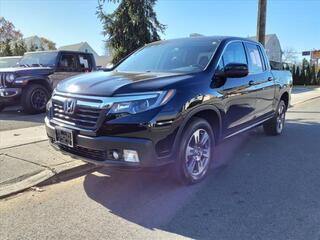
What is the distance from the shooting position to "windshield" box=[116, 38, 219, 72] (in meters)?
5.22

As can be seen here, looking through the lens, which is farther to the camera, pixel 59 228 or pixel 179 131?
pixel 179 131

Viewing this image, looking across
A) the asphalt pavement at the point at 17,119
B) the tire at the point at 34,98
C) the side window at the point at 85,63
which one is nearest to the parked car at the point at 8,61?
the side window at the point at 85,63

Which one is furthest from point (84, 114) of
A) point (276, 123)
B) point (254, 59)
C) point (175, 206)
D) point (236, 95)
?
point (276, 123)

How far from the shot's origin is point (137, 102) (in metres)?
4.05

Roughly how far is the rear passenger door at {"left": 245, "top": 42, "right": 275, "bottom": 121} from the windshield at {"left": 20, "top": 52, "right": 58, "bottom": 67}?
6826 millimetres

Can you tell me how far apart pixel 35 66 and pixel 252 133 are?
6882 millimetres

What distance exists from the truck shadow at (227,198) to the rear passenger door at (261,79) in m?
0.93

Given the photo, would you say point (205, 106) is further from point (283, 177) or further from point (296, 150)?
point (296, 150)

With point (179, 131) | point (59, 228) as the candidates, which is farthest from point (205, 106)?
point (59, 228)

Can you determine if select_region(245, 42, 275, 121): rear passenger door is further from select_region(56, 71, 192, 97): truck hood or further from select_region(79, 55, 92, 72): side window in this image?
select_region(79, 55, 92, 72): side window

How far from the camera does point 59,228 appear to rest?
3.65 m

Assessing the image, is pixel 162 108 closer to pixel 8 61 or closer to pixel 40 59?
pixel 40 59

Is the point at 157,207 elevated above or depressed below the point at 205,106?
below

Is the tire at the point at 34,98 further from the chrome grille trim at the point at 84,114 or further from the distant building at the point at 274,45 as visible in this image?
the distant building at the point at 274,45
